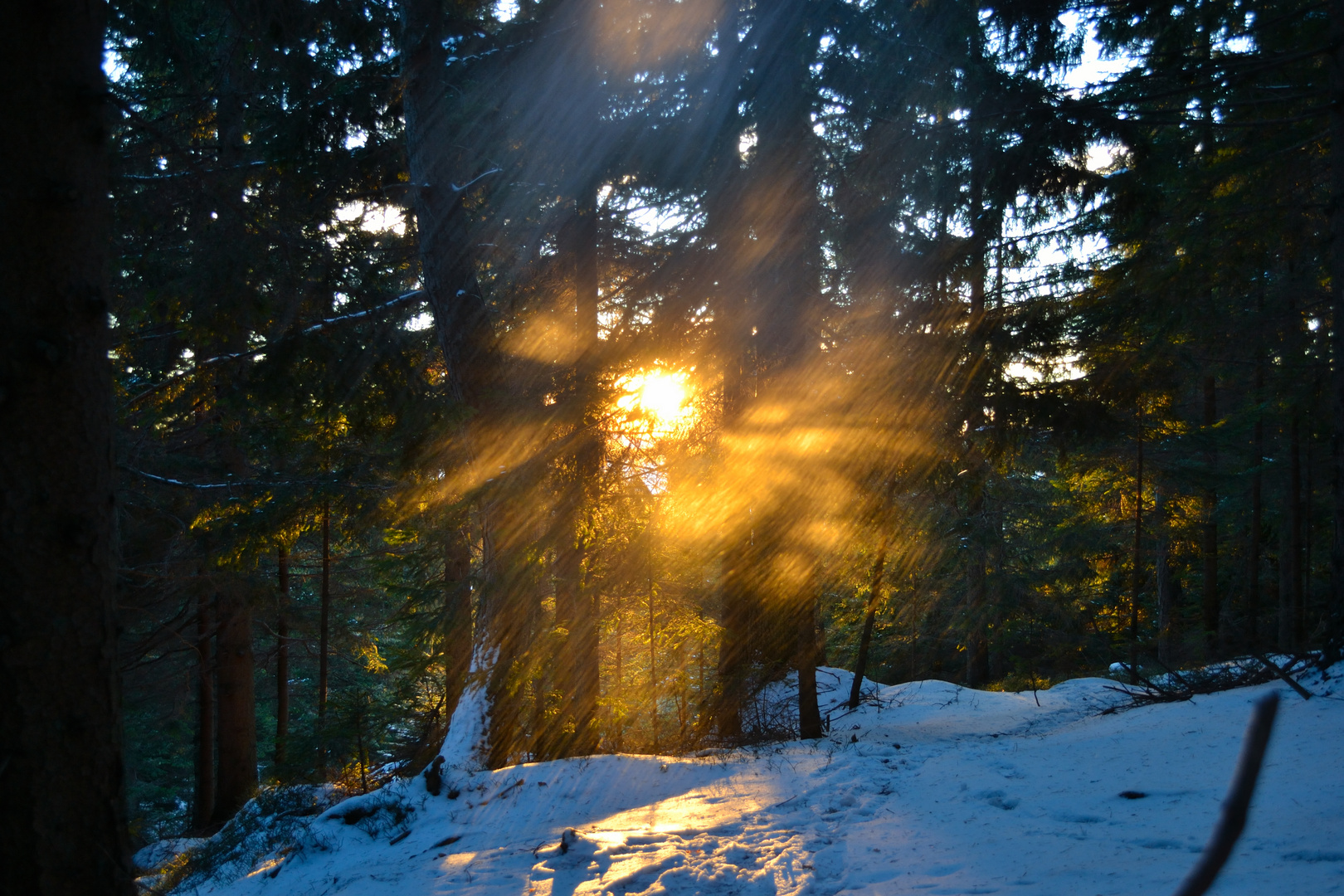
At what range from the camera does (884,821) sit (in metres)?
5.37

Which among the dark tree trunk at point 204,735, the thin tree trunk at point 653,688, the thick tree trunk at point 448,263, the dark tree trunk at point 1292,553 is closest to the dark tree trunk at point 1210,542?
the dark tree trunk at point 1292,553

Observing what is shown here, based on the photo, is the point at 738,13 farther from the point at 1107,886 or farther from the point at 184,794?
the point at 184,794

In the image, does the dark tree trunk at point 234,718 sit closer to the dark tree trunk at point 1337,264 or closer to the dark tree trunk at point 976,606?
the dark tree trunk at point 976,606

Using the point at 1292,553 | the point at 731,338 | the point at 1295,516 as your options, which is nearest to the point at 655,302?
the point at 731,338

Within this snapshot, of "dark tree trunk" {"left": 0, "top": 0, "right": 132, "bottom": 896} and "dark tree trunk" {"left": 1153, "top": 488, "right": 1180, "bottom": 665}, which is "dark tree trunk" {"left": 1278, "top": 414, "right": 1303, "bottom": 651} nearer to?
"dark tree trunk" {"left": 1153, "top": 488, "right": 1180, "bottom": 665}

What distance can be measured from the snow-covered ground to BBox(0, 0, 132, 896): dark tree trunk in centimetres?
254

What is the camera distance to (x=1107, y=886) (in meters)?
3.70

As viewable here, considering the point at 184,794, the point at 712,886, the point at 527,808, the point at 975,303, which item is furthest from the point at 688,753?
the point at 184,794

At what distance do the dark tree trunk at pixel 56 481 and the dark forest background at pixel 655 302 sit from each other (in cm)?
286

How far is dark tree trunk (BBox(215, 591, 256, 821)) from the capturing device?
12.6 m

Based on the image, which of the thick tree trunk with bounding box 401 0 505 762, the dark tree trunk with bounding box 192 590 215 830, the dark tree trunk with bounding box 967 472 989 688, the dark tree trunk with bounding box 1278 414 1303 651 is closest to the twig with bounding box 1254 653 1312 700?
the dark tree trunk with bounding box 967 472 989 688

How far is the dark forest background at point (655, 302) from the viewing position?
7.46 meters

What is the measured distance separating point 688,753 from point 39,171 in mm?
8274

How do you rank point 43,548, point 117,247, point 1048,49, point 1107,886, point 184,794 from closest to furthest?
point 43,548
point 1107,886
point 117,247
point 1048,49
point 184,794
